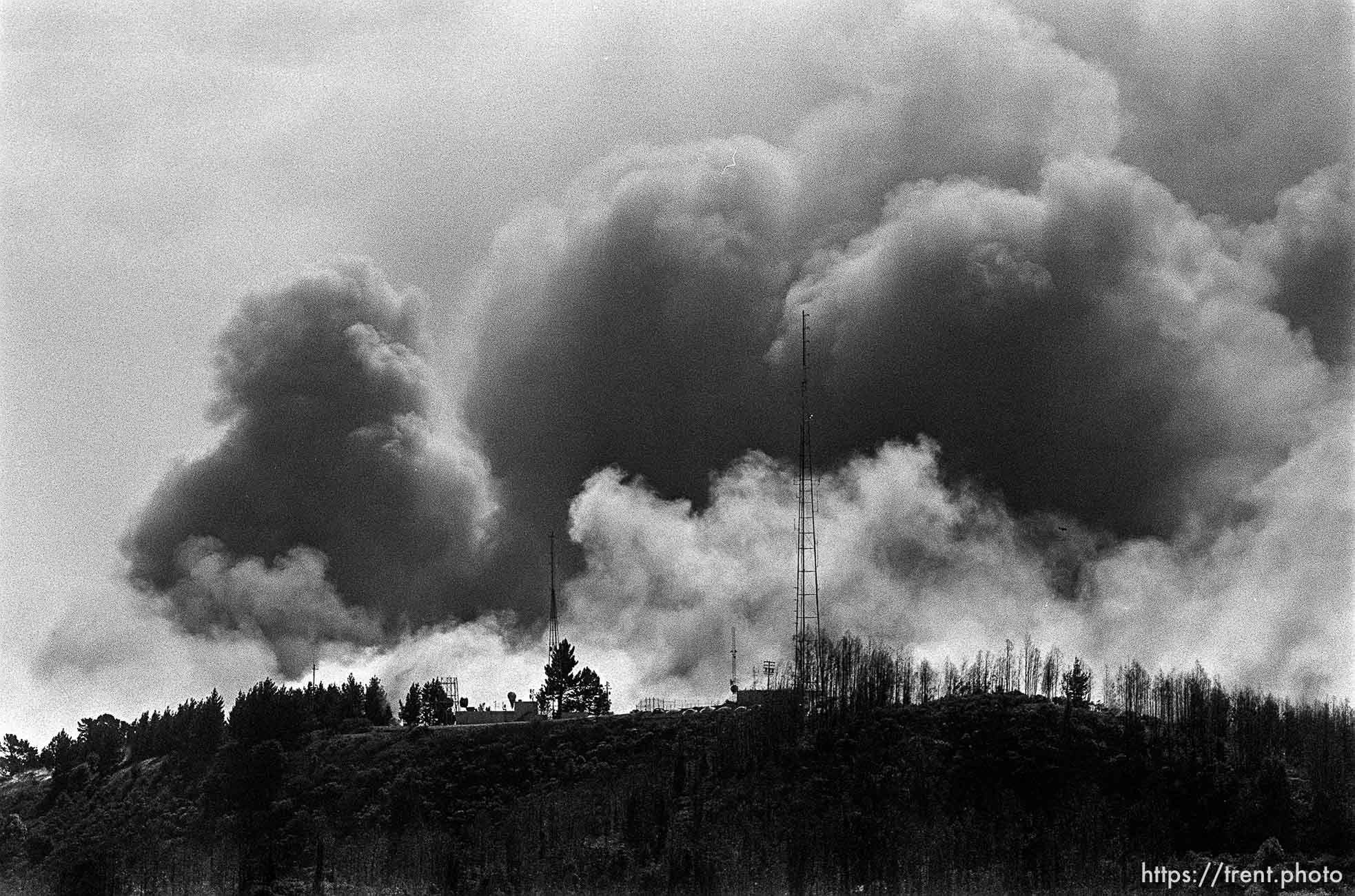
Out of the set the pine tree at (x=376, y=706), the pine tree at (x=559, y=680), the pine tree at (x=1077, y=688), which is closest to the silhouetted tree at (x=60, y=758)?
the pine tree at (x=376, y=706)

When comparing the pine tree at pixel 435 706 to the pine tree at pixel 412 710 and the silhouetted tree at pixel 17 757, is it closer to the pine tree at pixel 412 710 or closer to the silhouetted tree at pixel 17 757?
the pine tree at pixel 412 710

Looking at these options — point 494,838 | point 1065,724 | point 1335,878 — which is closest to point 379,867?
point 494,838

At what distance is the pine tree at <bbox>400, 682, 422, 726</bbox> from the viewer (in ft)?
344

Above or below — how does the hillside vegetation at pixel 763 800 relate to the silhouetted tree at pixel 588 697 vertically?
below

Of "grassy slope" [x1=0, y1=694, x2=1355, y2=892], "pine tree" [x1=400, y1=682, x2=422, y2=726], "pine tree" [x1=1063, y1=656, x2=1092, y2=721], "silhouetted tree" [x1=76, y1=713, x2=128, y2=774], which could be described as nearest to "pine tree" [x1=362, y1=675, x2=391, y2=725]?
"pine tree" [x1=400, y1=682, x2=422, y2=726]

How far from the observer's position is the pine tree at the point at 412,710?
105000mm

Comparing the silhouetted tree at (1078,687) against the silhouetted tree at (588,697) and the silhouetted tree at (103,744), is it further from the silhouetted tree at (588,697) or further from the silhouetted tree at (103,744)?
the silhouetted tree at (103,744)

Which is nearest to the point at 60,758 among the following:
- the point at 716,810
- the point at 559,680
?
the point at 559,680

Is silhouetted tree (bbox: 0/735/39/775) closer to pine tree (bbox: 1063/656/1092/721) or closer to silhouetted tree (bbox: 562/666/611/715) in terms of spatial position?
silhouetted tree (bbox: 562/666/611/715)

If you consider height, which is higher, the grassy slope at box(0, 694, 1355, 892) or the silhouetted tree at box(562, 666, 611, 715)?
the silhouetted tree at box(562, 666, 611, 715)

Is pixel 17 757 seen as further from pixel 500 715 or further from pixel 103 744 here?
pixel 500 715

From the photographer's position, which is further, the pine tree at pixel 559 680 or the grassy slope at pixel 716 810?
the pine tree at pixel 559 680

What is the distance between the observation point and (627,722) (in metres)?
95.5

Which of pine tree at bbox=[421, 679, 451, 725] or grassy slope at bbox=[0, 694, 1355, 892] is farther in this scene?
pine tree at bbox=[421, 679, 451, 725]
